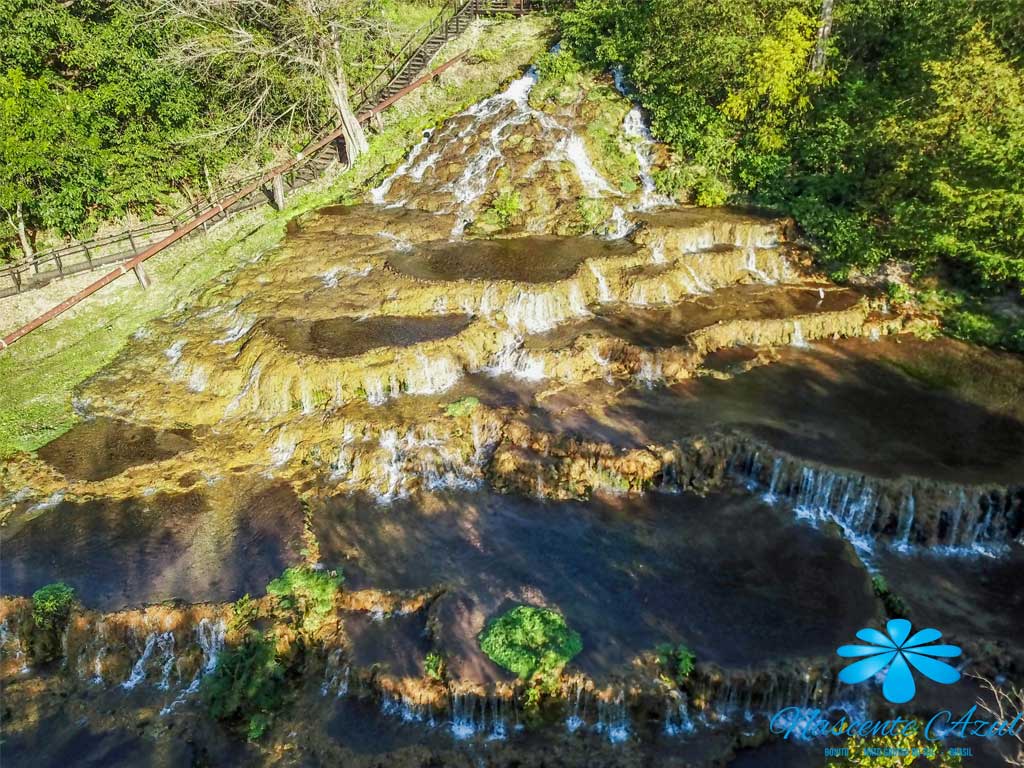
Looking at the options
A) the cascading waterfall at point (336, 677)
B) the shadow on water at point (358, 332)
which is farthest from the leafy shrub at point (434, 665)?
the shadow on water at point (358, 332)

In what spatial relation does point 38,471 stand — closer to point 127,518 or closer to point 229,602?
point 127,518

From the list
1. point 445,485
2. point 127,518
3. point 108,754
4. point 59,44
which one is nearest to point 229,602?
point 108,754

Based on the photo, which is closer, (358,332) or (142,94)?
(358,332)

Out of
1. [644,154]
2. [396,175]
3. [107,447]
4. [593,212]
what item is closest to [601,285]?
[593,212]

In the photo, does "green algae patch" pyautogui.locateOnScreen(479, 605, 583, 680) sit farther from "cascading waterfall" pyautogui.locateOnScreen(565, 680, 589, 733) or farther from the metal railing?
the metal railing

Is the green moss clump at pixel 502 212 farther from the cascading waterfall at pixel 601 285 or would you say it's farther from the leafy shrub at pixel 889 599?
the leafy shrub at pixel 889 599

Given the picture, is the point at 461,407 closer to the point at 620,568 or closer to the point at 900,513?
the point at 620,568

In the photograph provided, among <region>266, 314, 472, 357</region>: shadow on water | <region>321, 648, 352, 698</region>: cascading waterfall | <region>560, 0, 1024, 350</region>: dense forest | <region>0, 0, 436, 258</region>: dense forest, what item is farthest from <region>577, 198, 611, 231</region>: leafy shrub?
<region>321, 648, 352, 698</region>: cascading waterfall
